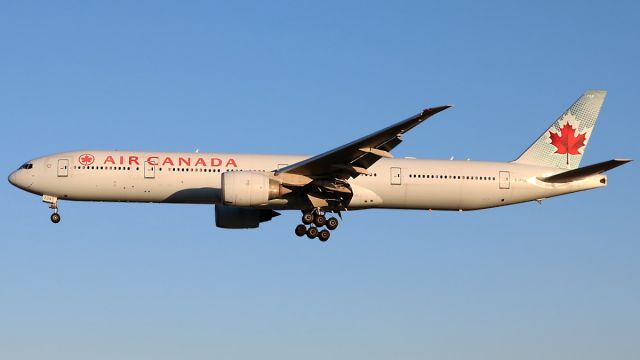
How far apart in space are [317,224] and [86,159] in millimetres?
9956

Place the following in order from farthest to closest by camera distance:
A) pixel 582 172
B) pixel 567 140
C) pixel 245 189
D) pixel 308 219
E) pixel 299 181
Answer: pixel 567 140 → pixel 582 172 → pixel 308 219 → pixel 299 181 → pixel 245 189

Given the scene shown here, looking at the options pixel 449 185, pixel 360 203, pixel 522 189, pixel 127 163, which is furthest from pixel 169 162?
pixel 522 189

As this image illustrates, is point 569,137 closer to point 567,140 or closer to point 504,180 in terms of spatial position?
point 567,140

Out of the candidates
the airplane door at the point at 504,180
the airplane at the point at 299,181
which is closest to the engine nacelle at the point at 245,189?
the airplane at the point at 299,181

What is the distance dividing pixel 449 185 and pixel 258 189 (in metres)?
8.98

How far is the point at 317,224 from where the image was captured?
4428cm

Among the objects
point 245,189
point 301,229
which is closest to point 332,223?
point 301,229

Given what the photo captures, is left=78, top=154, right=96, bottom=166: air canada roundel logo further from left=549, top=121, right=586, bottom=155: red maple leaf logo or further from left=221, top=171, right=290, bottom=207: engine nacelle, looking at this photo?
left=549, top=121, right=586, bottom=155: red maple leaf logo

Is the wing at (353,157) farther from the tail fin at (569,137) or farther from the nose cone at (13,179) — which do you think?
the nose cone at (13,179)

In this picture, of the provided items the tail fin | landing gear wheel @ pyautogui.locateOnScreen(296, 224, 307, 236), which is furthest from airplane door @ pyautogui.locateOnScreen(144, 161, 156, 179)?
the tail fin

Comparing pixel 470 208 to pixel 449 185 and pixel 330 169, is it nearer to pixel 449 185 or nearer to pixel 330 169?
pixel 449 185

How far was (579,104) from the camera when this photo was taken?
50.6m

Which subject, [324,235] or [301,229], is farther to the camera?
[301,229]

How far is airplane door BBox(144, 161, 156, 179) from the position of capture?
4353 centimetres
